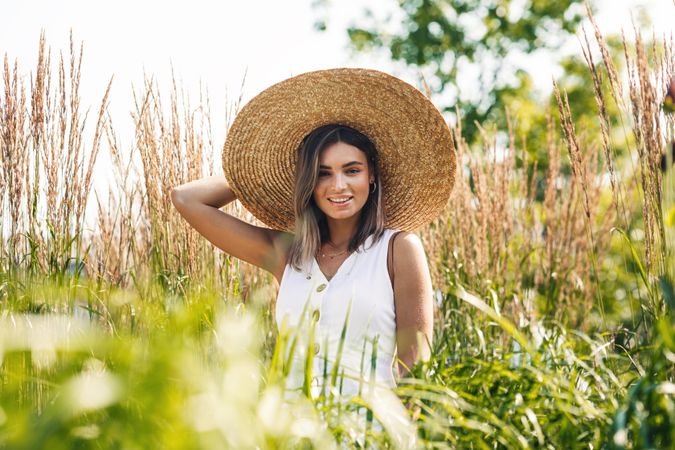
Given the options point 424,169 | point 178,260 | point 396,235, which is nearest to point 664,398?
point 396,235

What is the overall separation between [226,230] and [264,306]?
2.60ft

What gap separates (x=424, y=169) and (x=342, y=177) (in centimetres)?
44

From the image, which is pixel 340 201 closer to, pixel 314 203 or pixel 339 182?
pixel 339 182

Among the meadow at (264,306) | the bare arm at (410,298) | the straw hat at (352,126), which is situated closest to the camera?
the meadow at (264,306)

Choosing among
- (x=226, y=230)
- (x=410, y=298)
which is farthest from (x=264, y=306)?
(x=410, y=298)

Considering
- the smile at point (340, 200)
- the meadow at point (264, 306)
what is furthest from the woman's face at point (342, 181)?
the meadow at point (264, 306)

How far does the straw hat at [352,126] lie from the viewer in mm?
2684

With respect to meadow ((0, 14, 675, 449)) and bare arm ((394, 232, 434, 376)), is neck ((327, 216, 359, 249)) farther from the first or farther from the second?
meadow ((0, 14, 675, 449))

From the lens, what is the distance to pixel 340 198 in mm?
2564

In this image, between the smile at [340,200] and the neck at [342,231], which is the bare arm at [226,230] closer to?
the neck at [342,231]

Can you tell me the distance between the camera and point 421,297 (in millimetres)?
2406

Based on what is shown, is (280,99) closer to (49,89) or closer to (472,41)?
(49,89)

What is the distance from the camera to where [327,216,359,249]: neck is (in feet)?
8.95

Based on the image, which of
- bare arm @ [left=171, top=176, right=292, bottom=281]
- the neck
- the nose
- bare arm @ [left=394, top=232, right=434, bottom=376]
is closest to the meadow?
bare arm @ [left=171, top=176, right=292, bottom=281]
